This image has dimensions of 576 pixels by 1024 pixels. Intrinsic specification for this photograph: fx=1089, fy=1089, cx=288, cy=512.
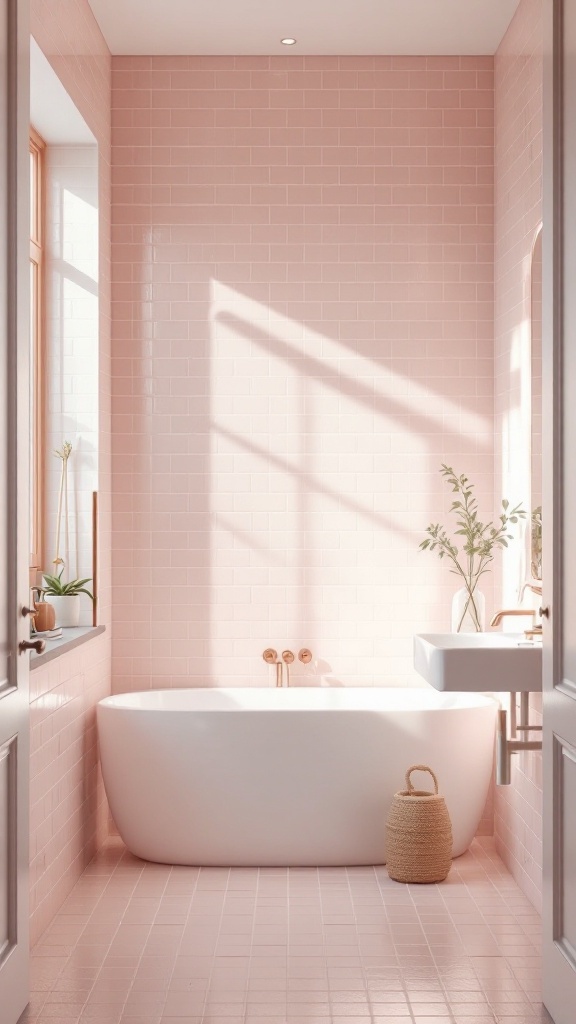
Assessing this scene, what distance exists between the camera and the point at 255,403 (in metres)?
5.08

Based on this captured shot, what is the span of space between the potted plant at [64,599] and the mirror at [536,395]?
1.85 meters

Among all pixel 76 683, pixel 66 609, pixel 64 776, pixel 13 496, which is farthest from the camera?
pixel 66 609

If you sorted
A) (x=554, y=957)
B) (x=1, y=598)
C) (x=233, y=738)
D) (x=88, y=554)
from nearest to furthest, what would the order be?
1. (x=1, y=598)
2. (x=554, y=957)
3. (x=233, y=738)
4. (x=88, y=554)

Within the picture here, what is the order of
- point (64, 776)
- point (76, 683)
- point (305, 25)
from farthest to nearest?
1. point (305, 25)
2. point (76, 683)
3. point (64, 776)

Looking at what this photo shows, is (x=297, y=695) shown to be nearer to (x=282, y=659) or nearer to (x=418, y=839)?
(x=282, y=659)

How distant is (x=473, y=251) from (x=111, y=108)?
181 cm

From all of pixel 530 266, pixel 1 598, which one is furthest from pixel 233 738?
pixel 530 266

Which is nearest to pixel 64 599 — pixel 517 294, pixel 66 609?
pixel 66 609

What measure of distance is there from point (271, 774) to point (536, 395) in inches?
72.4

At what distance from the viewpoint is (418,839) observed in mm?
4203

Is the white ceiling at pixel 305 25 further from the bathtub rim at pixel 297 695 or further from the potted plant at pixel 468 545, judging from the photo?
the bathtub rim at pixel 297 695

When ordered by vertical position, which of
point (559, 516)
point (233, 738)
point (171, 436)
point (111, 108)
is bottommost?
point (233, 738)

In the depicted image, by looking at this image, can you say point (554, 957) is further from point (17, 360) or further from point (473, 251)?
point (473, 251)

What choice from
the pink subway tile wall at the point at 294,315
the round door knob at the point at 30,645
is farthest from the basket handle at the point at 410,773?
the round door knob at the point at 30,645
